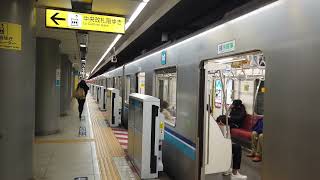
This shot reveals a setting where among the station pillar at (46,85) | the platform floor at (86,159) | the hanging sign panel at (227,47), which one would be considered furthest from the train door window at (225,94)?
the station pillar at (46,85)

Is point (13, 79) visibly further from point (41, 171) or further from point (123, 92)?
point (123, 92)

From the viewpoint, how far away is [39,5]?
15.6 ft

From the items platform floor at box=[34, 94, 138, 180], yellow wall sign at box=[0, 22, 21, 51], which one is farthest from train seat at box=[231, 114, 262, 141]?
yellow wall sign at box=[0, 22, 21, 51]

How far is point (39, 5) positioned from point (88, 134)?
4.30 m

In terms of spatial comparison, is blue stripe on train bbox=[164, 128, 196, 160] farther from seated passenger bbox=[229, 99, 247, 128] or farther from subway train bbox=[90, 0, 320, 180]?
seated passenger bbox=[229, 99, 247, 128]

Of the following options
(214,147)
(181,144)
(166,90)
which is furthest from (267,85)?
(166,90)

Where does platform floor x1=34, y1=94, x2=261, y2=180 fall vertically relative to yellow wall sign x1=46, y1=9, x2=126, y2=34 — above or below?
below

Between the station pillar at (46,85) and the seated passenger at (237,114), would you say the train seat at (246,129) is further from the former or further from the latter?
the station pillar at (46,85)

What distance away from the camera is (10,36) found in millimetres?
3387

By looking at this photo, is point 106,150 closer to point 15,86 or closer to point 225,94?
point 225,94

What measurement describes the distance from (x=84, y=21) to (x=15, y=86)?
198 centimetres

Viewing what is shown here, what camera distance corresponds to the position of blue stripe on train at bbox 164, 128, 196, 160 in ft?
12.7

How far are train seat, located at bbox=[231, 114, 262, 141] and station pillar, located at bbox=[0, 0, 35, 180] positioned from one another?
516 centimetres

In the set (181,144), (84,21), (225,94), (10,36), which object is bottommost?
(181,144)
